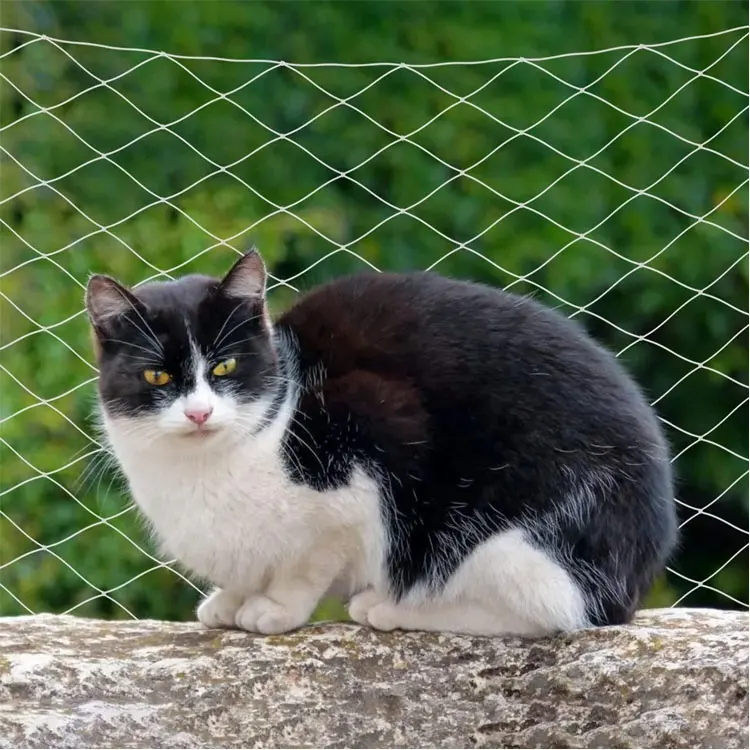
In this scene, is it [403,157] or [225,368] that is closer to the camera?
[225,368]

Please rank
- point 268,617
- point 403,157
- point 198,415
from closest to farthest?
point 198,415
point 268,617
point 403,157

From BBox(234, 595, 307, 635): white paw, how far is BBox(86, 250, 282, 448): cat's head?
0.83 feet

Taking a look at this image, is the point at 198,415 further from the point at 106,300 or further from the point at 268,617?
the point at 268,617

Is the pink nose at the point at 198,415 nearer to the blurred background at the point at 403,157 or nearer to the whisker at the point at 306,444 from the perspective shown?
the whisker at the point at 306,444

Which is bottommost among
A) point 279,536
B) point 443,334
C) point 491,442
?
point 279,536

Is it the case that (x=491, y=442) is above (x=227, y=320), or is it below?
below

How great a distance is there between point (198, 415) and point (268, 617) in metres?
0.32

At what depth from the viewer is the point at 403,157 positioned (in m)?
2.77

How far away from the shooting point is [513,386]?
1.65 m

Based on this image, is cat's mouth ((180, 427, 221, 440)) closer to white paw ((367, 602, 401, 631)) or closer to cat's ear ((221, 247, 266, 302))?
cat's ear ((221, 247, 266, 302))

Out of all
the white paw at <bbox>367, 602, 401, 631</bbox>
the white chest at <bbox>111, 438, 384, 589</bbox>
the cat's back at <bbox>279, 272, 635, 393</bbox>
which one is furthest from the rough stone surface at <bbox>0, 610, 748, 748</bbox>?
the cat's back at <bbox>279, 272, 635, 393</bbox>

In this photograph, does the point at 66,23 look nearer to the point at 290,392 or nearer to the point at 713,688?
the point at 290,392

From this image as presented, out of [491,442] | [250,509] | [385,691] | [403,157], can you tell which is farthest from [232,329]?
[403,157]

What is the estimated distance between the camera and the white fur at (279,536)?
160 cm
